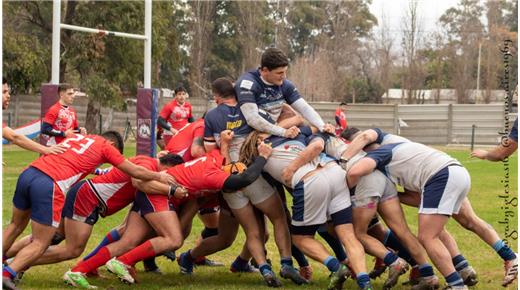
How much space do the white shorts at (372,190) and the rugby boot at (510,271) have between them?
1331 millimetres

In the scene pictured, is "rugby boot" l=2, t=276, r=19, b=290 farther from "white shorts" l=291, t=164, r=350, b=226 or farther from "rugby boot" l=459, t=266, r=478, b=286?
"rugby boot" l=459, t=266, r=478, b=286

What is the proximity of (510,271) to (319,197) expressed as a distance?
1.98 m

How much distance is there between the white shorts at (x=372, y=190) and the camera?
27.5ft

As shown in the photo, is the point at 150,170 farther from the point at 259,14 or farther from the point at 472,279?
the point at 259,14

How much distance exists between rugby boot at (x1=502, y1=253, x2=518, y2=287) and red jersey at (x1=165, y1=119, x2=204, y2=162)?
3.35 metres

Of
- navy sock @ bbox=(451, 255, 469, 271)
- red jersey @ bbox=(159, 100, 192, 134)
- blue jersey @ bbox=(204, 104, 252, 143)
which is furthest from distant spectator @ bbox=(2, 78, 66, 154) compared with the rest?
red jersey @ bbox=(159, 100, 192, 134)

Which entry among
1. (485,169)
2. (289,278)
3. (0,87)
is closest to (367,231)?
(289,278)

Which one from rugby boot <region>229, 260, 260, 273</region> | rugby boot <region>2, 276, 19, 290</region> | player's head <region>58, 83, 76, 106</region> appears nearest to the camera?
rugby boot <region>2, 276, 19, 290</region>

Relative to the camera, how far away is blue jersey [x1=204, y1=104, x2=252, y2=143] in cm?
910

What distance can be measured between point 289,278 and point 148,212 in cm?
150

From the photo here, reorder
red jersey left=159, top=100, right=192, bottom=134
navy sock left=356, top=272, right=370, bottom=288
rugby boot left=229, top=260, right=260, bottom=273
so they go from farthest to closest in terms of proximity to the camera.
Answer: red jersey left=159, top=100, right=192, bottom=134
rugby boot left=229, top=260, right=260, bottom=273
navy sock left=356, top=272, right=370, bottom=288

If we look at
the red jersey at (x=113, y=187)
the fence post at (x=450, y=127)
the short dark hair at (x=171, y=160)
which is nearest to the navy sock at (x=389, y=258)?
the short dark hair at (x=171, y=160)

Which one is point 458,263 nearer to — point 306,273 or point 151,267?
point 306,273

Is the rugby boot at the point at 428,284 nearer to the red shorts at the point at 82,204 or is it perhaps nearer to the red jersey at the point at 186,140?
the red jersey at the point at 186,140
